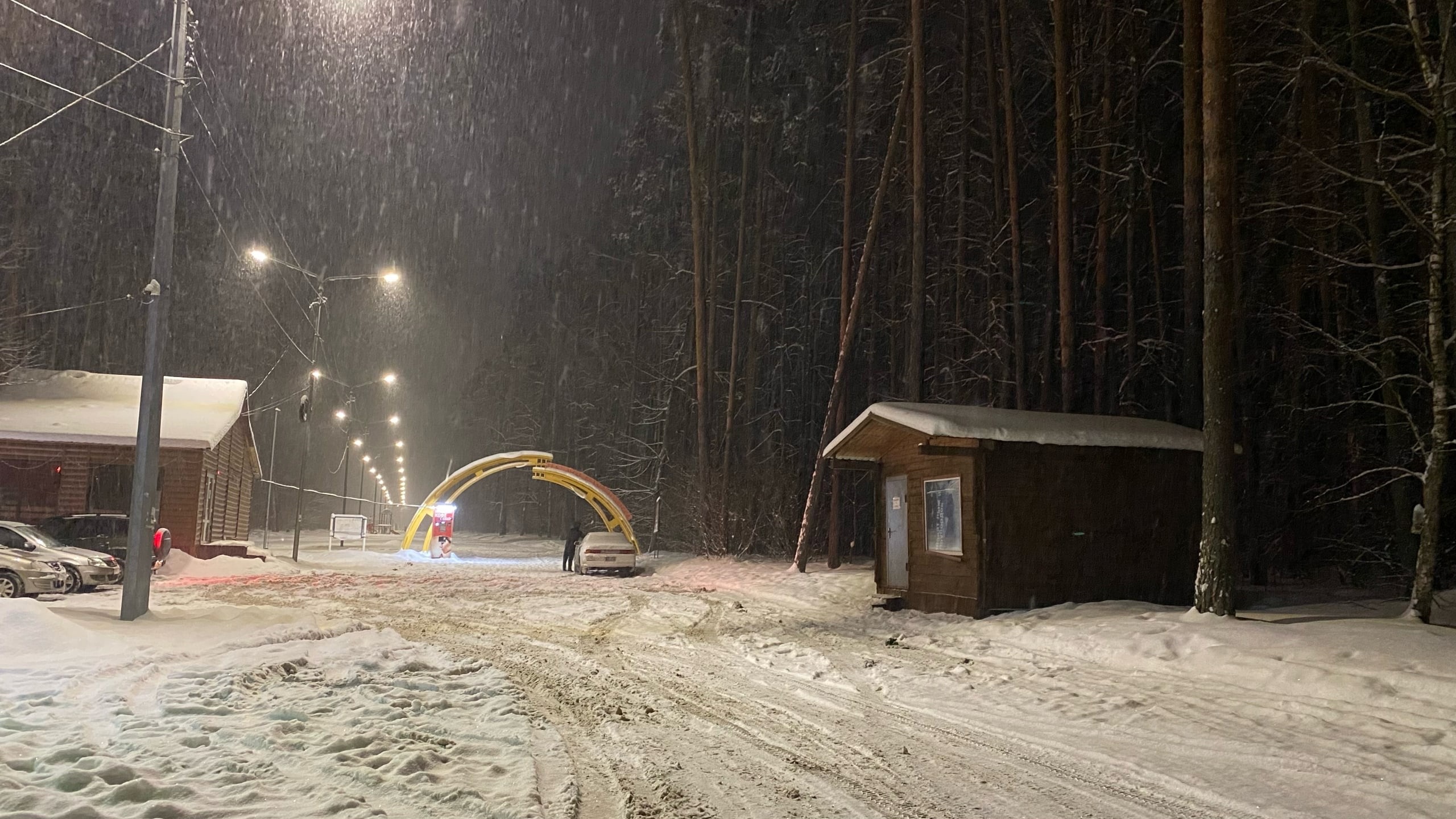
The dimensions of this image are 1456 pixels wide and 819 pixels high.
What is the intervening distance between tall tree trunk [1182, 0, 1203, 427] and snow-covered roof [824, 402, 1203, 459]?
1750mm

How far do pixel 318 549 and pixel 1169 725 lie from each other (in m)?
39.8

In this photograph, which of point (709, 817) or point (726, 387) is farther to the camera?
point (726, 387)

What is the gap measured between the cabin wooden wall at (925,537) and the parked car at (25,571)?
16008mm

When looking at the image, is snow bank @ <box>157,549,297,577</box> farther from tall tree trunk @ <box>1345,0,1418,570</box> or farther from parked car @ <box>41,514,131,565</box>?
tall tree trunk @ <box>1345,0,1418,570</box>

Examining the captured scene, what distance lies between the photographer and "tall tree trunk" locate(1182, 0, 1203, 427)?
1523 cm

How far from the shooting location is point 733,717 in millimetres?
7812

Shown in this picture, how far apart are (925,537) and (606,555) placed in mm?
13496

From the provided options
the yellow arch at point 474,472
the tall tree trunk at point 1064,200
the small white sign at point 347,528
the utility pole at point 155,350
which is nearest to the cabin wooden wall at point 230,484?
the small white sign at point 347,528

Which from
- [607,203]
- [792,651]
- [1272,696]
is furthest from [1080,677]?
[607,203]

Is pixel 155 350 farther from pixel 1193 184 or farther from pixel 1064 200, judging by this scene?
pixel 1193 184

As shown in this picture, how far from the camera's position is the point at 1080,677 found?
9.49 meters

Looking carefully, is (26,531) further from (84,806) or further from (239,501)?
(239,501)

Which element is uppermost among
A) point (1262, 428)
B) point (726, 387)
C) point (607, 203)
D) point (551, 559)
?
point (607, 203)

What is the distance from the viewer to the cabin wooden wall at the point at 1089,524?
14172 millimetres
